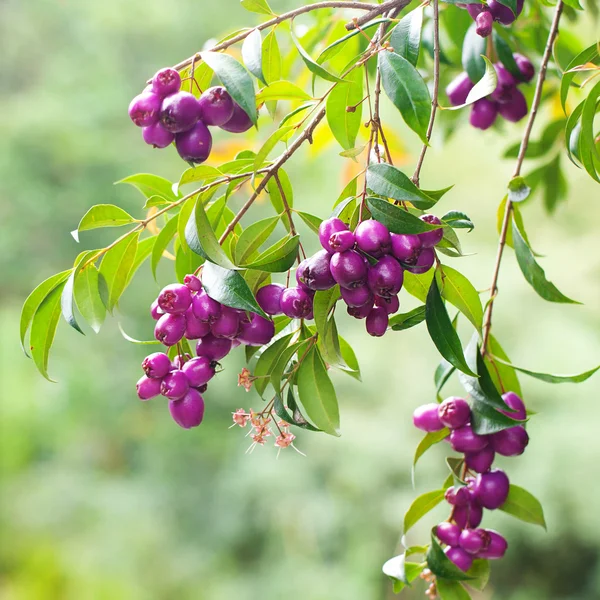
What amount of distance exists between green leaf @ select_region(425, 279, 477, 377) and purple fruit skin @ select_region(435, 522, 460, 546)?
0.15 meters

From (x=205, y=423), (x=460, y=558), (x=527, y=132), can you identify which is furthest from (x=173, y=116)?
(x=205, y=423)

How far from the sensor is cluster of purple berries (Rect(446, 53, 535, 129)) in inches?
23.3

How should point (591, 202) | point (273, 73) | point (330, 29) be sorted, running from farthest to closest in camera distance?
point (591, 202), point (330, 29), point (273, 73)

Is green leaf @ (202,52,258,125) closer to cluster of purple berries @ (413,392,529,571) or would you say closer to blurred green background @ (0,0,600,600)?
cluster of purple berries @ (413,392,529,571)

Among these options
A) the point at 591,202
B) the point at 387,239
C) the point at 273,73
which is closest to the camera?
the point at 387,239

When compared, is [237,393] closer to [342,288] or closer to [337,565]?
[337,565]

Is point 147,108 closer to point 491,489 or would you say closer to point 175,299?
point 175,299

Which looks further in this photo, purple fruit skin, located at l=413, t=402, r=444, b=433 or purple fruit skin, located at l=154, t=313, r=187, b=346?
purple fruit skin, located at l=413, t=402, r=444, b=433

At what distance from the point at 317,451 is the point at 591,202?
3.40ft

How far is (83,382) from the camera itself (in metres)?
2.33

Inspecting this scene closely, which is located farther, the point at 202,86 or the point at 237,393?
the point at 237,393

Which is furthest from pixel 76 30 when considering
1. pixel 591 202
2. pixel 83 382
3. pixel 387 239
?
pixel 387 239

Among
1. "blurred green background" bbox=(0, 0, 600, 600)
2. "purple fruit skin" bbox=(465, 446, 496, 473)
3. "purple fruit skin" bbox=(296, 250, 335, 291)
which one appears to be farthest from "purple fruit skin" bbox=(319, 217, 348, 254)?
"blurred green background" bbox=(0, 0, 600, 600)

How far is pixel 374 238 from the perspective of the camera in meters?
0.33
